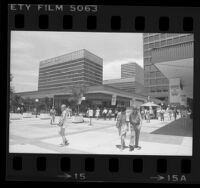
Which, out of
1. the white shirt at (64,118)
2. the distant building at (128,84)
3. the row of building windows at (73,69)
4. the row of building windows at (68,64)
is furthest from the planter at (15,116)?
the distant building at (128,84)

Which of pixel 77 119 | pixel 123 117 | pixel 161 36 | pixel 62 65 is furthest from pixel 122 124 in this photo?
pixel 161 36

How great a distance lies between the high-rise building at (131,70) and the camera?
28.2ft

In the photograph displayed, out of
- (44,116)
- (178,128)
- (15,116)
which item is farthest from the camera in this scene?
(178,128)

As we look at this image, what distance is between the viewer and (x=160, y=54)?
10.8 m

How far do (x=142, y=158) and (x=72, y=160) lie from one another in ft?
6.34

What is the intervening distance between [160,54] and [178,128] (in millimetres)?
3075

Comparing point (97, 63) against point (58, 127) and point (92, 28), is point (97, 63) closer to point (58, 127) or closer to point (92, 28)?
point (92, 28)

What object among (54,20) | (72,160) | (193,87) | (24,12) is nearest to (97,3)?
(54,20)

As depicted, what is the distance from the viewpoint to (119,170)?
8156 mm

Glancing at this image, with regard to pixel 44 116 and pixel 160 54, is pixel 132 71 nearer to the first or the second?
pixel 160 54

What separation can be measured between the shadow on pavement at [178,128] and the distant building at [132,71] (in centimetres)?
175

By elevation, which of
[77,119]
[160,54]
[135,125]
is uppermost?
[160,54]

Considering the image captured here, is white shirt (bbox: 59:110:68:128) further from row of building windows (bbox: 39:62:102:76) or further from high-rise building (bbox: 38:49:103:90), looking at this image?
row of building windows (bbox: 39:62:102:76)

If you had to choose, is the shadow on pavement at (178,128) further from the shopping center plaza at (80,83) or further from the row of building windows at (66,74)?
the row of building windows at (66,74)
